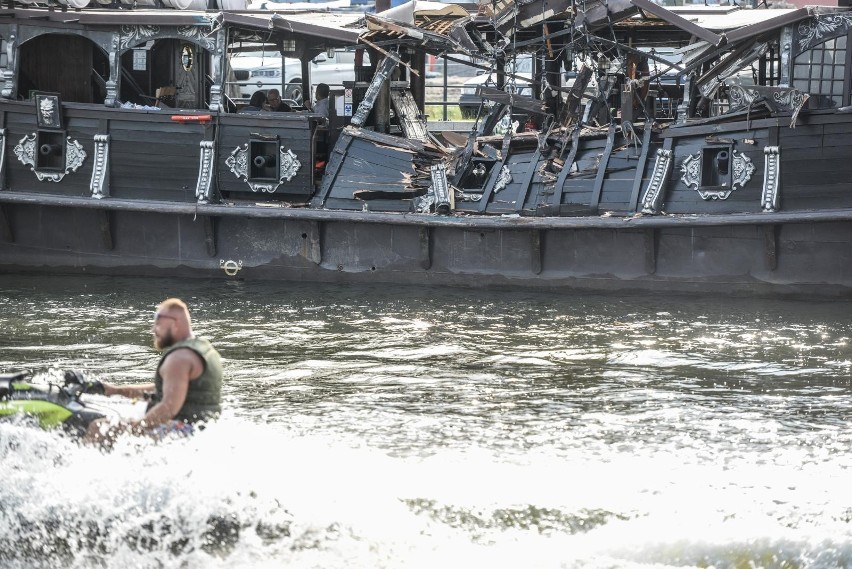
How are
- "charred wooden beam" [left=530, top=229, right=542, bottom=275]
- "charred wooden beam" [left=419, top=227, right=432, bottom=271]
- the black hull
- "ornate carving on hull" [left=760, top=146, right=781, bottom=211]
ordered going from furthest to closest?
"charred wooden beam" [left=419, top=227, right=432, bottom=271] → "charred wooden beam" [left=530, top=229, right=542, bottom=275] → the black hull → "ornate carving on hull" [left=760, top=146, right=781, bottom=211]

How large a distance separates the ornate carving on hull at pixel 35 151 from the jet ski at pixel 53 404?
932 centimetres

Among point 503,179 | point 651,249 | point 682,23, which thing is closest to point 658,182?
point 651,249

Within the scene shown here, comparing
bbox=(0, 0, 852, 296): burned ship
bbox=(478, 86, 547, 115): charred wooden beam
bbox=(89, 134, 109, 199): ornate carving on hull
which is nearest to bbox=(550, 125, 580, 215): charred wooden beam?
bbox=(0, 0, 852, 296): burned ship

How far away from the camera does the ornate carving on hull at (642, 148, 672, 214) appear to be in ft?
50.4

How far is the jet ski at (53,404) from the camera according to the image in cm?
801

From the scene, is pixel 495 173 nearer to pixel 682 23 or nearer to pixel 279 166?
pixel 279 166

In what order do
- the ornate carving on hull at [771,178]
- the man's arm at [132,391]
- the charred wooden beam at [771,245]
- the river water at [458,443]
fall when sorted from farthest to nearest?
1. the charred wooden beam at [771,245]
2. the ornate carving on hull at [771,178]
3. the man's arm at [132,391]
4. the river water at [458,443]

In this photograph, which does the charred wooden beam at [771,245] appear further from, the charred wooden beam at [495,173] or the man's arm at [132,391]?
the man's arm at [132,391]

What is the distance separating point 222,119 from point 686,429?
8559 mm

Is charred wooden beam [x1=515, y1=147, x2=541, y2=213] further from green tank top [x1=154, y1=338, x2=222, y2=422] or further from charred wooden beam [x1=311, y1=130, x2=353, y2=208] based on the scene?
green tank top [x1=154, y1=338, x2=222, y2=422]

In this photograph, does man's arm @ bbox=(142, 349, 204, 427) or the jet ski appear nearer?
man's arm @ bbox=(142, 349, 204, 427)

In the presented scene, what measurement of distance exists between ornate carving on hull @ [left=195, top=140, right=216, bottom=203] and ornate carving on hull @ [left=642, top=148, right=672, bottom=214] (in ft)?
18.2

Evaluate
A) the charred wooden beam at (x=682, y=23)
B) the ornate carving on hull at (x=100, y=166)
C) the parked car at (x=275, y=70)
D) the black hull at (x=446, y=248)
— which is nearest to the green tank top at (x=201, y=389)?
the black hull at (x=446, y=248)

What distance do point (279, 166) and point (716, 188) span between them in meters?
5.55
